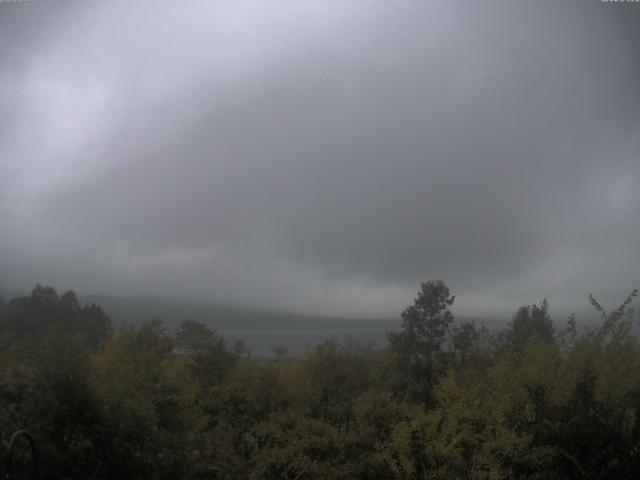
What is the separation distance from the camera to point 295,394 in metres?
36.7

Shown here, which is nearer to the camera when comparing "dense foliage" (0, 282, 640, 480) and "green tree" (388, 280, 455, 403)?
"dense foliage" (0, 282, 640, 480)

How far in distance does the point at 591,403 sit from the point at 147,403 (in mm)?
13828

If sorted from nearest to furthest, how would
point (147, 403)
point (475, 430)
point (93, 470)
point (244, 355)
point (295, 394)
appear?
point (93, 470)
point (475, 430)
point (147, 403)
point (295, 394)
point (244, 355)

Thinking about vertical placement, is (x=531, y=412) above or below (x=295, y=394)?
above

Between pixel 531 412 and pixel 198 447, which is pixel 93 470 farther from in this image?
pixel 531 412

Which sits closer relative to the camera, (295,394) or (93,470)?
(93,470)

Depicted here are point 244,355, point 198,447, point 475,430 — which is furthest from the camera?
point 244,355

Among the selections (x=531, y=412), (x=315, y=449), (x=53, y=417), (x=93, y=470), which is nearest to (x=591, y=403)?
(x=531, y=412)

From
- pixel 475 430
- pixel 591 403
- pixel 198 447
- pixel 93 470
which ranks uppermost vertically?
→ pixel 591 403

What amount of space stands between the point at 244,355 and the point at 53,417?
34.2 metres

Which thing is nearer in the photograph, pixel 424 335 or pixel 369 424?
pixel 369 424

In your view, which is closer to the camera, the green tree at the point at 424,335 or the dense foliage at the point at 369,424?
the dense foliage at the point at 369,424

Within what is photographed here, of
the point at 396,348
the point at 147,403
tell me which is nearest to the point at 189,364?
the point at 396,348

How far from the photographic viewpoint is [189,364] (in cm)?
3931
